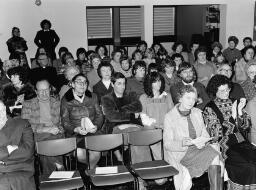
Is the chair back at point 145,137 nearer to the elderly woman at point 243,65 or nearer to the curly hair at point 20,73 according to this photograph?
the curly hair at point 20,73

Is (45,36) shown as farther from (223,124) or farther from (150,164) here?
(223,124)

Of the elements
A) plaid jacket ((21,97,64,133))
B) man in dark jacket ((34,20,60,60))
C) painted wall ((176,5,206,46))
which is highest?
painted wall ((176,5,206,46))

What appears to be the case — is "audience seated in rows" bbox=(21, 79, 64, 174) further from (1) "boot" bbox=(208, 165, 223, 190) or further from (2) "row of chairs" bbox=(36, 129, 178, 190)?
(1) "boot" bbox=(208, 165, 223, 190)

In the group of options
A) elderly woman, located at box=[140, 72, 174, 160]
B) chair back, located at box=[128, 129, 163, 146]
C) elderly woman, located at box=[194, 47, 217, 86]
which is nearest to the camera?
chair back, located at box=[128, 129, 163, 146]

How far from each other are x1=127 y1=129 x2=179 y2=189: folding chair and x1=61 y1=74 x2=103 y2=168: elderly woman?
58 cm

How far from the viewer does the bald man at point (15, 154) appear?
3572mm

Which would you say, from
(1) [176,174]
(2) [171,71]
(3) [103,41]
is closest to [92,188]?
(1) [176,174]

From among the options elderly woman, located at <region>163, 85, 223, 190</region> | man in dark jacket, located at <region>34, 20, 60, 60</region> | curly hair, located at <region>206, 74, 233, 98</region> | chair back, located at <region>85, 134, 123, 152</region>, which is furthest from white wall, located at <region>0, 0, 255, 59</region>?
elderly woman, located at <region>163, 85, 223, 190</region>

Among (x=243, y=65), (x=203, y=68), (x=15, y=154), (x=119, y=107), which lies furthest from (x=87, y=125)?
(x=243, y=65)

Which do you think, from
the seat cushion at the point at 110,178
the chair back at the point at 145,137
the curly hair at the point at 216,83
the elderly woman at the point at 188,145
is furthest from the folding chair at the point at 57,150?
the curly hair at the point at 216,83

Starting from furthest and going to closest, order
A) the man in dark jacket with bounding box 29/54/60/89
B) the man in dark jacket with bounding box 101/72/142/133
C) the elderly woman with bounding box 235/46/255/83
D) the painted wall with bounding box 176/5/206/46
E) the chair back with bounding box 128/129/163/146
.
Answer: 1. the painted wall with bounding box 176/5/206/46
2. the elderly woman with bounding box 235/46/255/83
3. the man in dark jacket with bounding box 29/54/60/89
4. the man in dark jacket with bounding box 101/72/142/133
5. the chair back with bounding box 128/129/163/146

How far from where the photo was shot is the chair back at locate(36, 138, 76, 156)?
4172mm

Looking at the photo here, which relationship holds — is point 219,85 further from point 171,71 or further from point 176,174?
point 171,71

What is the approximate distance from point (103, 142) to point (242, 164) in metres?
1.58
